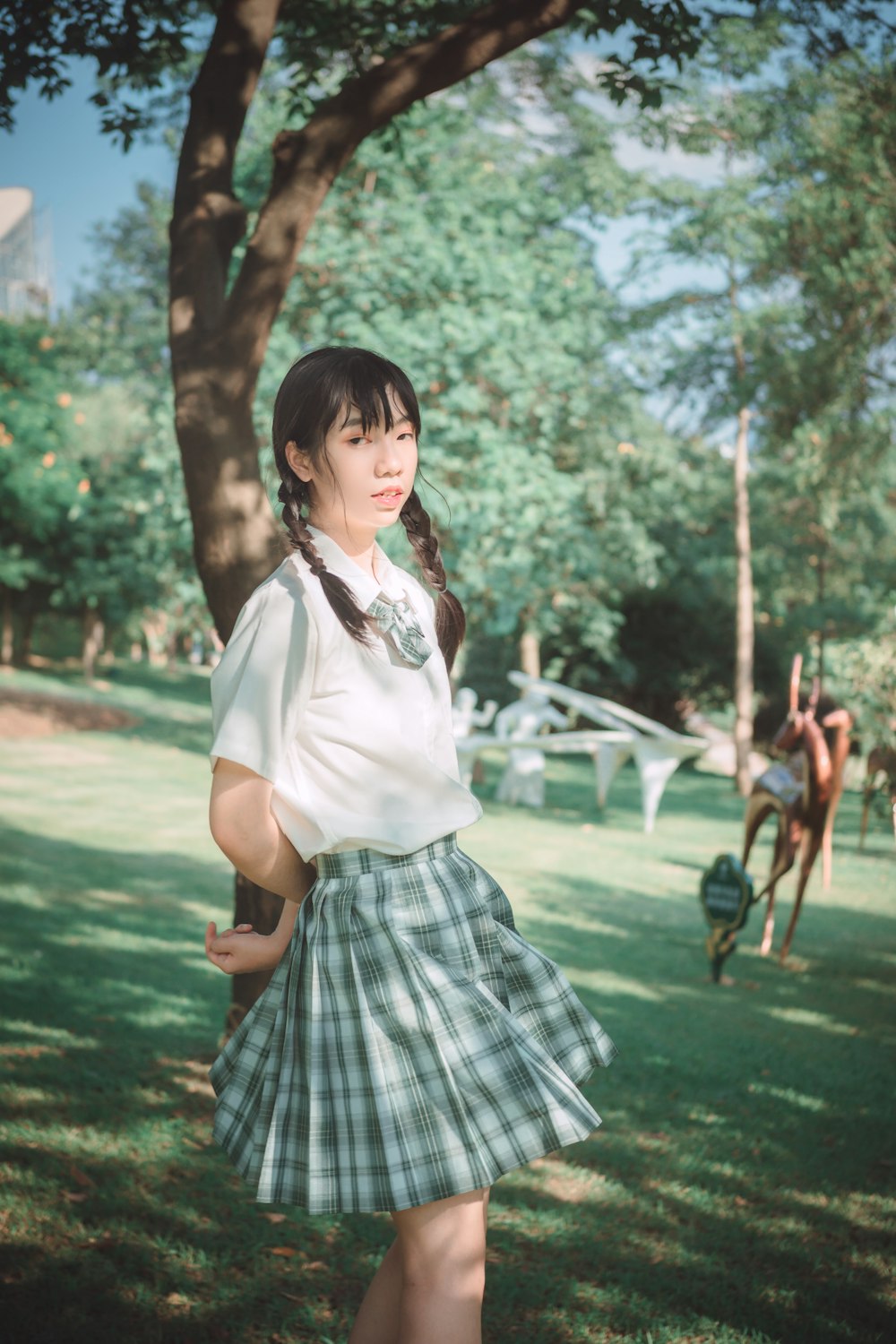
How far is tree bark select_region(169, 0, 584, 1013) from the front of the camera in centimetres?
358

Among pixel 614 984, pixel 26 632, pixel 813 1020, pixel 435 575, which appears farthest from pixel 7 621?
pixel 435 575

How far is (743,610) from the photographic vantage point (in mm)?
16078

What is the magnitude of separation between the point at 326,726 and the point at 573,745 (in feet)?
31.1

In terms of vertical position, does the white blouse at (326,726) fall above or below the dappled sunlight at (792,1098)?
above

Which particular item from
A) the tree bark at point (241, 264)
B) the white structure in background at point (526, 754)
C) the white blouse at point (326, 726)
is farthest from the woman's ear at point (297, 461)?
the white structure in background at point (526, 754)

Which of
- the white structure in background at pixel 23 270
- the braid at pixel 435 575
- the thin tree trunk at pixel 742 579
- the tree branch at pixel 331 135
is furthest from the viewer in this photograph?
the white structure in background at pixel 23 270

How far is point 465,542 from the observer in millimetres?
12453

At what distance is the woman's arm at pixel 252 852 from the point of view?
166 centimetres

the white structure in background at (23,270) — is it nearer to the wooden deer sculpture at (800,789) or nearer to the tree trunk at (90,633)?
the tree trunk at (90,633)

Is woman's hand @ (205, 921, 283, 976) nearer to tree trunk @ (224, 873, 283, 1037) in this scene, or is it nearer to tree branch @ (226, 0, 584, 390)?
tree trunk @ (224, 873, 283, 1037)

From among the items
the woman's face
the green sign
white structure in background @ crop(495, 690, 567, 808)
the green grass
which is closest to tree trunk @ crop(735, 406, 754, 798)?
white structure in background @ crop(495, 690, 567, 808)

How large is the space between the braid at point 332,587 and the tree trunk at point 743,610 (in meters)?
14.2

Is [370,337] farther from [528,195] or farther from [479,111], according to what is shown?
[479,111]

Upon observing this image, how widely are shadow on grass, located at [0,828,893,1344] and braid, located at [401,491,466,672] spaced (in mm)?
1718
